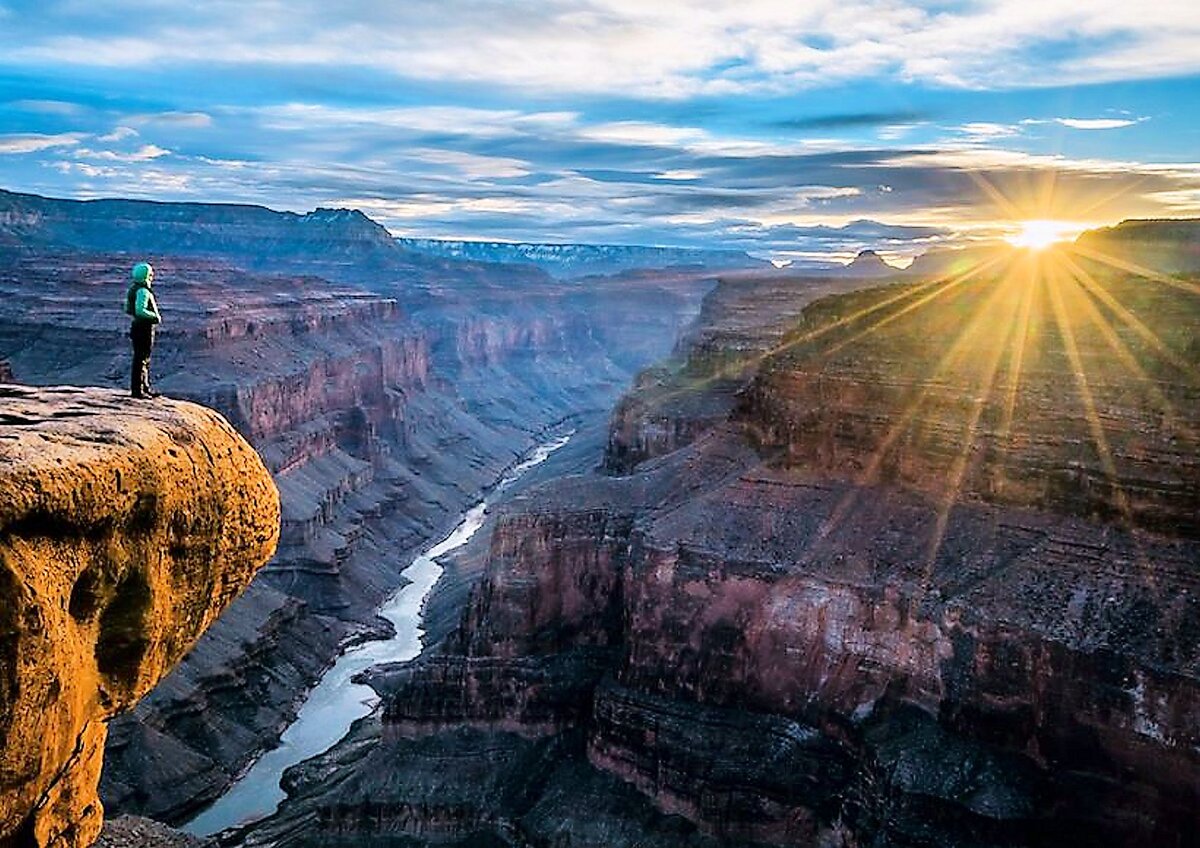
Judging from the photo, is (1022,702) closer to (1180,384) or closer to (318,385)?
(1180,384)

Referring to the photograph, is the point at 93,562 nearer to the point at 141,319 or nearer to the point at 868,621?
the point at 141,319

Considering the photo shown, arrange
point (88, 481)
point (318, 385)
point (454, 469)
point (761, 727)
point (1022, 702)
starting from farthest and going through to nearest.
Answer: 1. point (454, 469)
2. point (318, 385)
3. point (761, 727)
4. point (1022, 702)
5. point (88, 481)

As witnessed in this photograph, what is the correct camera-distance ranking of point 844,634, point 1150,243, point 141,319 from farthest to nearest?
point 1150,243, point 844,634, point 141,319

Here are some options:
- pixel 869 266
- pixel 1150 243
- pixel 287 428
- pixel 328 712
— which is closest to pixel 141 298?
pixel 328 712

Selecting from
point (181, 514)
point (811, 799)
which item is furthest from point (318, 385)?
point (181, 514)

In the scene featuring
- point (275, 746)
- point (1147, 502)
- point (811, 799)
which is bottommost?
point (275, 746)

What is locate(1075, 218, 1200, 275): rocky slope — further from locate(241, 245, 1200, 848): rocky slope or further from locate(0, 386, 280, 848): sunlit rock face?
locate(0, 386, 280, 848): sunlit rock face
